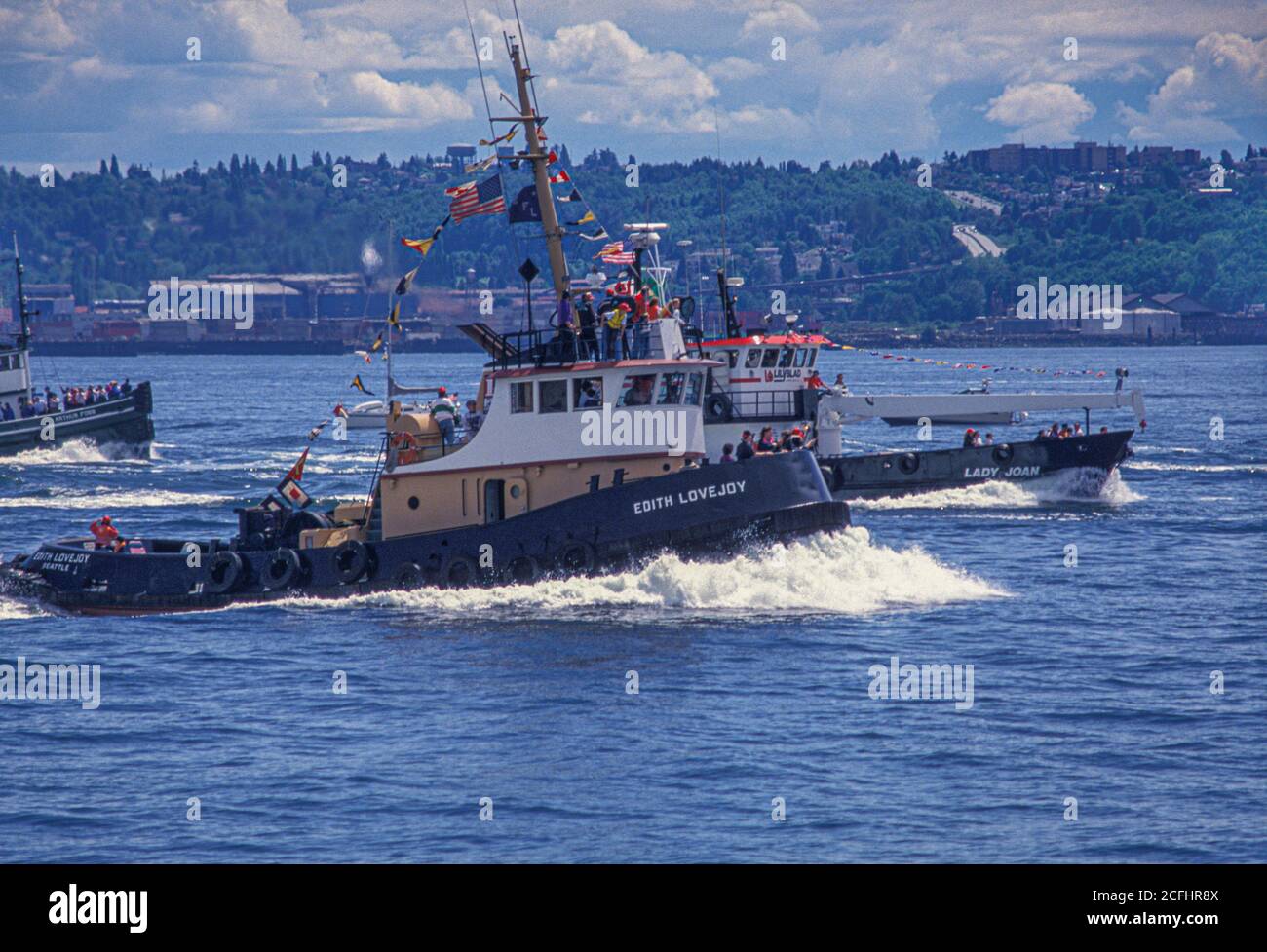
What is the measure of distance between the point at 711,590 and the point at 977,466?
24613mm

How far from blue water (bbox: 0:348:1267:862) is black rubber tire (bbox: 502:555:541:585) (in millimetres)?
280

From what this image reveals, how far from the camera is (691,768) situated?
2208 cm

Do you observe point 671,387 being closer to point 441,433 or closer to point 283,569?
point 441,433

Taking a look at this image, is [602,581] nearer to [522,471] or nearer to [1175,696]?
[522,471]

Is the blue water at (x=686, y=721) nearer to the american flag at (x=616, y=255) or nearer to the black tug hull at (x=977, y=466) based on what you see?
the american flag at (x=616, y=255)

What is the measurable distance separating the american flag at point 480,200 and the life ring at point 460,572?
656 centimetres

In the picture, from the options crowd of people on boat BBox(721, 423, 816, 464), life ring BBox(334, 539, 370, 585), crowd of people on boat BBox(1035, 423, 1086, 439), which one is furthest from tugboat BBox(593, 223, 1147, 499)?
life ring BBox(334, 539, 370, 585)

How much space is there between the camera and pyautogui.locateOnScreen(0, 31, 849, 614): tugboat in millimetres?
31484

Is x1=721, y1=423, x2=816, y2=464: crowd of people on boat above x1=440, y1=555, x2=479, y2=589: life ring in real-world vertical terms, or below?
above

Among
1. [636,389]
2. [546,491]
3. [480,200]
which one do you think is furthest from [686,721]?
[480,200]

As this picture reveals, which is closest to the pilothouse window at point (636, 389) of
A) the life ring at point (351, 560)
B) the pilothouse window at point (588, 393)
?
the pilothouse window at point (588, 393)

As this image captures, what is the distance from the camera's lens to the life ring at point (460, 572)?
32344 millimetres

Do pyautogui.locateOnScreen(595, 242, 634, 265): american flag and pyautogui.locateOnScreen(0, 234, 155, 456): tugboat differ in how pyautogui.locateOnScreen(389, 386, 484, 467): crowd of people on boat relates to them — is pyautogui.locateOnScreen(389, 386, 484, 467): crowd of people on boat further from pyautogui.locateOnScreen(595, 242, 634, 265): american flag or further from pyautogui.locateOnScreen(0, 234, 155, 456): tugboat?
pyautogui.locateOnScreen(0, 234, 155, 456): tugboat

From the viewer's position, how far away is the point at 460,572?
32438 millimetres
